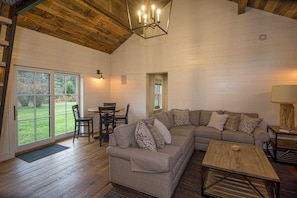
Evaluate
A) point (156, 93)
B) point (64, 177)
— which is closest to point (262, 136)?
point (64, 177)

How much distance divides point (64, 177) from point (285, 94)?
4.33 meters

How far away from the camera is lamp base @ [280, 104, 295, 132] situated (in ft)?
10.4

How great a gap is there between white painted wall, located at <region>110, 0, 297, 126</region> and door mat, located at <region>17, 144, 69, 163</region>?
9.11ft

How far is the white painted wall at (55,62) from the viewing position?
3.32m

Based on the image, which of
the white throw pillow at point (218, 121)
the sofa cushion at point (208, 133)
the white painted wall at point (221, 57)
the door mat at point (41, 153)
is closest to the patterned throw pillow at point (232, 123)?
the white throw pillow at point (218, 121)

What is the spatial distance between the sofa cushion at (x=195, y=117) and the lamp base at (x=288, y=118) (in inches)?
69.3

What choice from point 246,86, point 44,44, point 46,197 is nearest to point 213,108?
point 246,86

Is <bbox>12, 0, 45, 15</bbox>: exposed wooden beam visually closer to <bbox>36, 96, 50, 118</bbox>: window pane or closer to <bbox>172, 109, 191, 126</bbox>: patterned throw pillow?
<bbox>36, 96, 50, 118</bbox>: window pane

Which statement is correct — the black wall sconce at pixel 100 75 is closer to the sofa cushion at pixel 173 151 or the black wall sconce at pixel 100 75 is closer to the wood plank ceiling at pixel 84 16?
the wood plank ceiling at pixel 84 16

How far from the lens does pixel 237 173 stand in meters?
1.86

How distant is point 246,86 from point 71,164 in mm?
4449

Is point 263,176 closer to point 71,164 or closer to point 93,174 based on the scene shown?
point 93,174

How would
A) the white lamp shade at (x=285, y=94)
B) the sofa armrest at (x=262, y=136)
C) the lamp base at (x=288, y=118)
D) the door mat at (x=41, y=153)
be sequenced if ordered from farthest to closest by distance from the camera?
the door mat at (x=41, y=153) → the lamp base at (x=288, y=118) → the sofa armrest at (x=262, y=136) → the white lamp shade at (x=285, y=94)

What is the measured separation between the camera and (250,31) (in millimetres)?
3945
